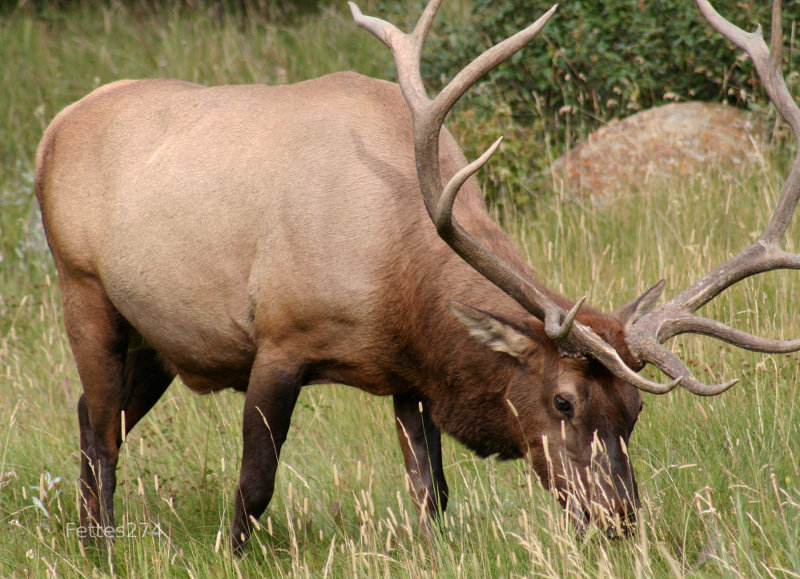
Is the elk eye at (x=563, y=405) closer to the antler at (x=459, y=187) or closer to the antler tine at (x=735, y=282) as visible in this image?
the antler at (x=459, y=187)

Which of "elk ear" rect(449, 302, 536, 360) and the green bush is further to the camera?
the green bush

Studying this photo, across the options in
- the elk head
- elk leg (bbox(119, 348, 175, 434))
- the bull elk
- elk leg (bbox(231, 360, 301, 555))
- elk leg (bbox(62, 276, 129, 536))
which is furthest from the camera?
elk leg (bbox(119, 348, 175, 434))

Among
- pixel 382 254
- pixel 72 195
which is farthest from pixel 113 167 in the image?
pixel 382 254

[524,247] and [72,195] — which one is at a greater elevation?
[72,195]

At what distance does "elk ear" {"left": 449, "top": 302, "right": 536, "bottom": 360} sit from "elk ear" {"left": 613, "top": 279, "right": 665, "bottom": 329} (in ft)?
1.15

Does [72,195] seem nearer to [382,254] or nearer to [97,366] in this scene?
[97,366]

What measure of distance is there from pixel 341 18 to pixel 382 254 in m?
7.64

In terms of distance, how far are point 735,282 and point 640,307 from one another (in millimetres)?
336

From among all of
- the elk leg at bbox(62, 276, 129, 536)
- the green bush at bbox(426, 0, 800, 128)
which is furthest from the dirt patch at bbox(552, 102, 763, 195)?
the elk leg at bbox(62, 276, 129, 536)

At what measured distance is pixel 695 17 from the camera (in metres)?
7.37

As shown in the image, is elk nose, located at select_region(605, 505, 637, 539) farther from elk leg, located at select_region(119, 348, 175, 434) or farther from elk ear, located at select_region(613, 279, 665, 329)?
elk leg, located at select_region(119, 348, 175, 434)

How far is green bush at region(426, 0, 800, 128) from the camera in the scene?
24.3 feet

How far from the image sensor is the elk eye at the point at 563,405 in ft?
11.5

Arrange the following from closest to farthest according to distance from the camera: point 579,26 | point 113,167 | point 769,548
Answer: point 769,548, point 113,167, point 579,26
